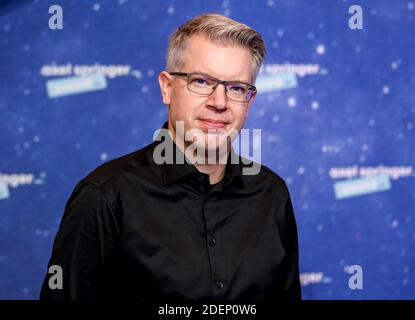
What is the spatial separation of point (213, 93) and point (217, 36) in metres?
0.15

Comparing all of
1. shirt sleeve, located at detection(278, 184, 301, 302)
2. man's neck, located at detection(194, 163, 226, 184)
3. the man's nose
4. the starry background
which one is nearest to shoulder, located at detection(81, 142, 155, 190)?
man's neck, located at detection(194, 163, 226, 184)

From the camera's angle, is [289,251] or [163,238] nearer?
[163,238]

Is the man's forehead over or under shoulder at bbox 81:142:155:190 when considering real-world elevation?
over

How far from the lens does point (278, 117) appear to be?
97.3 inches

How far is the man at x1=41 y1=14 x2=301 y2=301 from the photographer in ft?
4.91

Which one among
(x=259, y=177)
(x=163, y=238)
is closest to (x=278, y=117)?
(x=259, y=177)

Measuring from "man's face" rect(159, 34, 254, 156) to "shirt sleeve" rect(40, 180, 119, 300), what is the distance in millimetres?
321

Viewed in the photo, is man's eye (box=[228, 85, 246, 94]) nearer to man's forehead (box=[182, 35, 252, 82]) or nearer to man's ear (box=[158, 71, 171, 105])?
man's forehead (box=[182, 35, 252, 82])

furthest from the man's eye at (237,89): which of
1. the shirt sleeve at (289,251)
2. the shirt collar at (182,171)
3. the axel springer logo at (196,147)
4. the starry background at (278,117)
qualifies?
the starry background at (278,117)

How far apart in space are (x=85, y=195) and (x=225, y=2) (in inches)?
49.2

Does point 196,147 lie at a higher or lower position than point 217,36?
lower

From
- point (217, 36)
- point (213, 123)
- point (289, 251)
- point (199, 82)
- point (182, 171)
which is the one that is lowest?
point (289, 251)

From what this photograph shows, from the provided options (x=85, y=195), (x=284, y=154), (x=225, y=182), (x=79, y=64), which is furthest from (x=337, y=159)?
(x=85, y=195)

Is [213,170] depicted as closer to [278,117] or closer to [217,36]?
[217,36]
